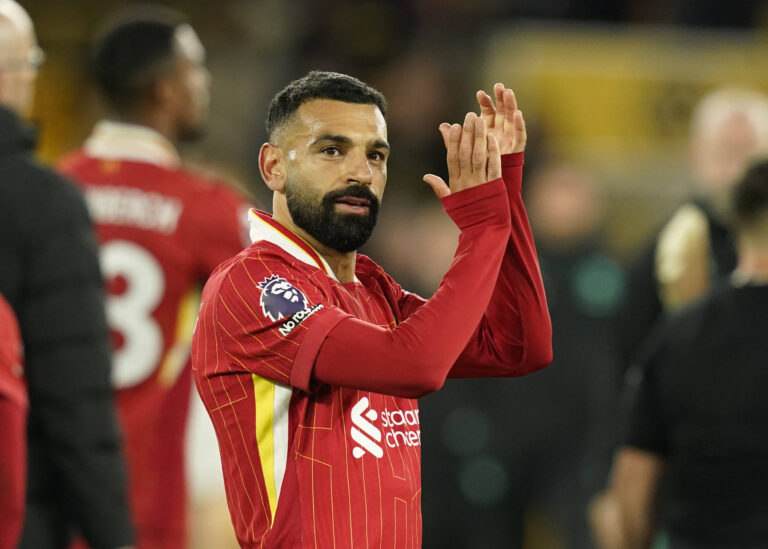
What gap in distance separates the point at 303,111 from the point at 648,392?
2.24 m

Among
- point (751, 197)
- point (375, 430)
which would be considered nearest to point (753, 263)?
point (751, 197)

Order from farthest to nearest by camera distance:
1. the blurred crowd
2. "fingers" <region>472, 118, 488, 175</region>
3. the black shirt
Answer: the blurred crowd
the black shirt
"fingers" <region>472, 118, 488, 175</region>

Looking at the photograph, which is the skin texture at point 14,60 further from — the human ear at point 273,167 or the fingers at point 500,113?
the fingers at point 500,113

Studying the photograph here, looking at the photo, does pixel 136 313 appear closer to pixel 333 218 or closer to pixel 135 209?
pixel 135 209

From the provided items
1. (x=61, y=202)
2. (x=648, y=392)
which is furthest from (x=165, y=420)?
(x=648, y=392)

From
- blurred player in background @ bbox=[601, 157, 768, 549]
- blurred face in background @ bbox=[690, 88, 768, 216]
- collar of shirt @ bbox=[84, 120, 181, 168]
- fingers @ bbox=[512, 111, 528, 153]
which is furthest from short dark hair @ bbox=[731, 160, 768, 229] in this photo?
collar of shirt @ bbox=[84, 120, 181, 168]

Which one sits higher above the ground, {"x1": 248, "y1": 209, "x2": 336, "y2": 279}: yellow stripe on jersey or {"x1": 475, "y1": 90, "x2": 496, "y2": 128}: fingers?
{"x1": 475, "y1": 90, "x2": 496, "y2": 128}: fingers

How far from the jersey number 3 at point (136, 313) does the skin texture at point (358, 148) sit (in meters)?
2.07

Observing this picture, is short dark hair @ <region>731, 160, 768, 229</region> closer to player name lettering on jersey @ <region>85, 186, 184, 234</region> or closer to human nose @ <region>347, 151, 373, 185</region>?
player name lettering on jersey @ <region>85, 186, 184, 234</region>

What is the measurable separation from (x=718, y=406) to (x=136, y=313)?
1974 mm

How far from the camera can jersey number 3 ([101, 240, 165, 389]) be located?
183 inches

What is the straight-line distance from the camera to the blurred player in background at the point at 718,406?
4098 mm

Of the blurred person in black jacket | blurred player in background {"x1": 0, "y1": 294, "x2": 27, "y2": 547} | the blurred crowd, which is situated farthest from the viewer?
the blurred crowd

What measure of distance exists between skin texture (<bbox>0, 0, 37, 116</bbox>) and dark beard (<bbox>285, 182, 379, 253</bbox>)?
1.47 m
